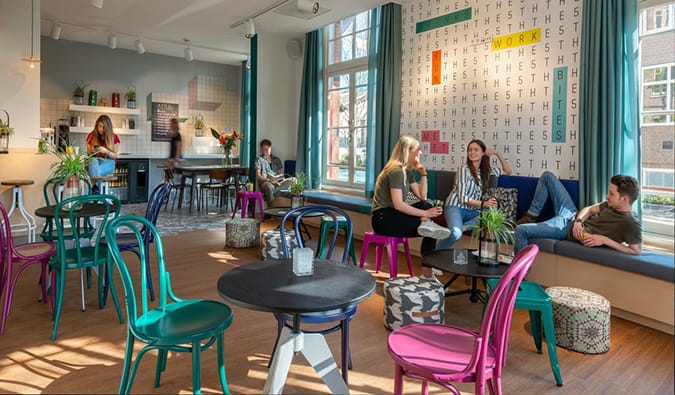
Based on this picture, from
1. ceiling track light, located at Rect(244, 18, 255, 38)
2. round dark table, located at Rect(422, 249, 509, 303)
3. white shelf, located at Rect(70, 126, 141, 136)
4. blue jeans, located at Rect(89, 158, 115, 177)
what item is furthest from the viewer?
white shelf, located at Rect(70, 126, 141, 136)

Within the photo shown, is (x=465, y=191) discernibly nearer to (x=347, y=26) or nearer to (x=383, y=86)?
(x=383, y=86)

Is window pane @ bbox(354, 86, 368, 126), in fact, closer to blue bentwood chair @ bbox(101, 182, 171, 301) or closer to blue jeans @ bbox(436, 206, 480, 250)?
blue jeans @ bbox(436, 206, 480, 250)

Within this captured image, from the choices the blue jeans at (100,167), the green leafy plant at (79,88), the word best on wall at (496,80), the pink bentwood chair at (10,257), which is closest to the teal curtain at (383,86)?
the word best on wall at (496,80)

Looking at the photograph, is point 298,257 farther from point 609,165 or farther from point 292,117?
point 292,117

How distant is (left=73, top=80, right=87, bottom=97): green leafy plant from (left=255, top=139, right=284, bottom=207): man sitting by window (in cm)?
391

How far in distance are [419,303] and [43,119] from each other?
8507 mm

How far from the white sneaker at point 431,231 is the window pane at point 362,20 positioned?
402cm

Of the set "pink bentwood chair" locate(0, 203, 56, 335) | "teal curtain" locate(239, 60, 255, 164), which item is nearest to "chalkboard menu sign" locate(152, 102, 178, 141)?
"teal curtain" locate(239, 60, 255, 164)

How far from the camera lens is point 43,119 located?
873cm

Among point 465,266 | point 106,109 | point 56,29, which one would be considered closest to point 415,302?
point 465,266

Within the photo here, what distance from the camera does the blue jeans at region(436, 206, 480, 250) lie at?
4285mm

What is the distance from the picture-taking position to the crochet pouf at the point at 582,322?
2.79m

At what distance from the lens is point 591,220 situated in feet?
10.3

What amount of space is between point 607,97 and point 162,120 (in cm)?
848
